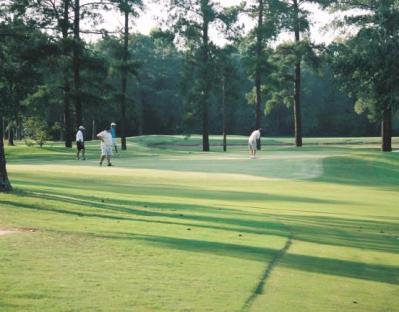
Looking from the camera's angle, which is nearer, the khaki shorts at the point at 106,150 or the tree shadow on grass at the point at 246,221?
the tree shadow on grass at the point at 246,221

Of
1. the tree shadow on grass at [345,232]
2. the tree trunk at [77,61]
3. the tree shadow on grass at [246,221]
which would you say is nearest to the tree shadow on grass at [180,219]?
the tree shadow on grass at [246,221]

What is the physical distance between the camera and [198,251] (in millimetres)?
9023

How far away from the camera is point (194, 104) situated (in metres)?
56.7

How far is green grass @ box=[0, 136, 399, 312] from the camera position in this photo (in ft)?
21.3

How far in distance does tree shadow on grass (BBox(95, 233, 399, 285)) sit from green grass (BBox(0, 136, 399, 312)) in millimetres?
23

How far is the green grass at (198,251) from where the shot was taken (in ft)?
21.3

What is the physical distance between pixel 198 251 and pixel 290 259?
1.35 meters

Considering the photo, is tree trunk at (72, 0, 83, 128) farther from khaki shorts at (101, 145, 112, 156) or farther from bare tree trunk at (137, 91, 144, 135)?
bare tree trunk at (137, 91, 144, 135)

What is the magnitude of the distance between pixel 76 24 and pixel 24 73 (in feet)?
101

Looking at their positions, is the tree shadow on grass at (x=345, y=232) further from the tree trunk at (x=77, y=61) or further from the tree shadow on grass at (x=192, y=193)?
the tree trunk at (x=77, y=61)

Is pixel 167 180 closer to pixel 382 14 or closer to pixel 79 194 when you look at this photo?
pixel 79 194

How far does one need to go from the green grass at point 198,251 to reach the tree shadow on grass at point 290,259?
2 centimetres

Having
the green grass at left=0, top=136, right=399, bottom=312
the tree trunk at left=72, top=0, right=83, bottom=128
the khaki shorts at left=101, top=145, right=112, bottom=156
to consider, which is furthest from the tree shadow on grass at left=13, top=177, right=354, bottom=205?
the tree trunk at left=72, top=0, right=83, bottom=128

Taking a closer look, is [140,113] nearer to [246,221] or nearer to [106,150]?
[106,150]
